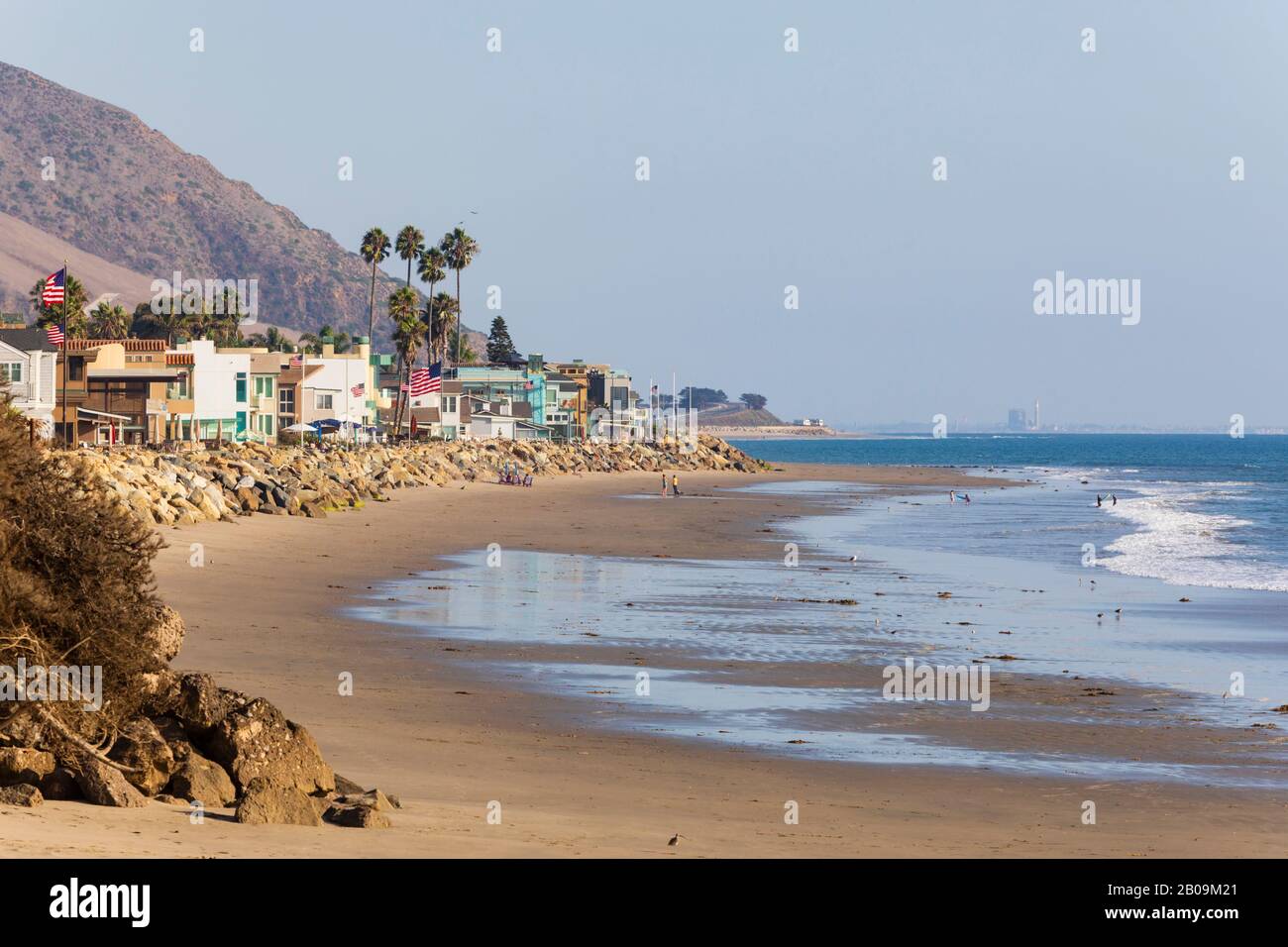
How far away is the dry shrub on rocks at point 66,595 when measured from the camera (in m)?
11.2

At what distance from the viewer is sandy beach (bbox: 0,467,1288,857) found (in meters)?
10.3

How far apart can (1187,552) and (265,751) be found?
37.2m

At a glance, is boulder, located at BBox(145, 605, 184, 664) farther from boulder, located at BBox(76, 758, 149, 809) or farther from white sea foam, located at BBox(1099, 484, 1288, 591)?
white sea foam, located at BBox(1099, 484, 1288, 591)

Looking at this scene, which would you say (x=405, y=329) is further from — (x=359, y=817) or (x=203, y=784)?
(x=359, y=817)

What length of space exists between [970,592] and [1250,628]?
21.5 ft

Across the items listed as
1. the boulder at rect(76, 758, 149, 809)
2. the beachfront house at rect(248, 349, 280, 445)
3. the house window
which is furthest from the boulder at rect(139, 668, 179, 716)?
the beachfront house at rect(248, 349, 280, 445)

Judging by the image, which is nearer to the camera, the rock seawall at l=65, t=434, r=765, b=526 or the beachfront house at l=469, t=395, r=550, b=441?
the rock seawall at l=65, t=434, r=765, b=526

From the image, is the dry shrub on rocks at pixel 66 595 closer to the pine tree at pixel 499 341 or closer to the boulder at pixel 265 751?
the boulder at pixel 265 751

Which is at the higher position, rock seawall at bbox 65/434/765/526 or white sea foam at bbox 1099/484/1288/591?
rock seawall at bbox 65/434/765/526

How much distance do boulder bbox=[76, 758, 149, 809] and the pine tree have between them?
16601cm

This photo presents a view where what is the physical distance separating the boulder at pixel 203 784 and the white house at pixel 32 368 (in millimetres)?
51948

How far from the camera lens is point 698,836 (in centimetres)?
1130
